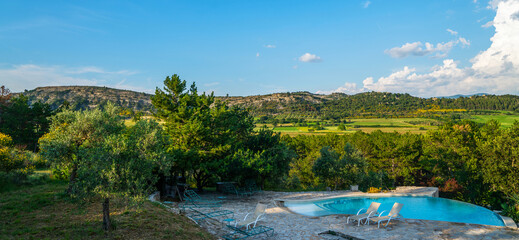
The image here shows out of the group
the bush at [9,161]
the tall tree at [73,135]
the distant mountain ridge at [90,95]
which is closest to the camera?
the tall tree at [73,135]

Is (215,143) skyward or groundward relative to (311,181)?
skyward

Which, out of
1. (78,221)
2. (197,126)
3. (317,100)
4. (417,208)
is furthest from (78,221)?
(317,100)

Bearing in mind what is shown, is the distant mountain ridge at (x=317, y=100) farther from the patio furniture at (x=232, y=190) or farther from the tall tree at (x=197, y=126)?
the patio furniture at (x=232, y=190)

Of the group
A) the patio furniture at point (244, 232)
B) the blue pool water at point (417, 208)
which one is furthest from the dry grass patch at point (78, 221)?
the blue pool water at point (417, 208)

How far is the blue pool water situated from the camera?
14.5m

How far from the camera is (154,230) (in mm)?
8312

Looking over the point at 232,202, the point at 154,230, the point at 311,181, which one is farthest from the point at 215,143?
the point at 311,181

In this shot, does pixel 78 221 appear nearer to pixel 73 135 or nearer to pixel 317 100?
pixel 73 135

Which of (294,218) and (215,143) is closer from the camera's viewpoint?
(294,218)

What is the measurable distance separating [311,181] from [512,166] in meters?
25.1

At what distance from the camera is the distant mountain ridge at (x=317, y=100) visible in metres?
99.8

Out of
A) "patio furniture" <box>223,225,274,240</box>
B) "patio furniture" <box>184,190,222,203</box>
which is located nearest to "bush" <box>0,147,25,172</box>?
"patio furniture" <box>184,190,222,203</box>

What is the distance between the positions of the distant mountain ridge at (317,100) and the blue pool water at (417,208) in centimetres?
8002

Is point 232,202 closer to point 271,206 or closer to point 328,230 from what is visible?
point 271,206
